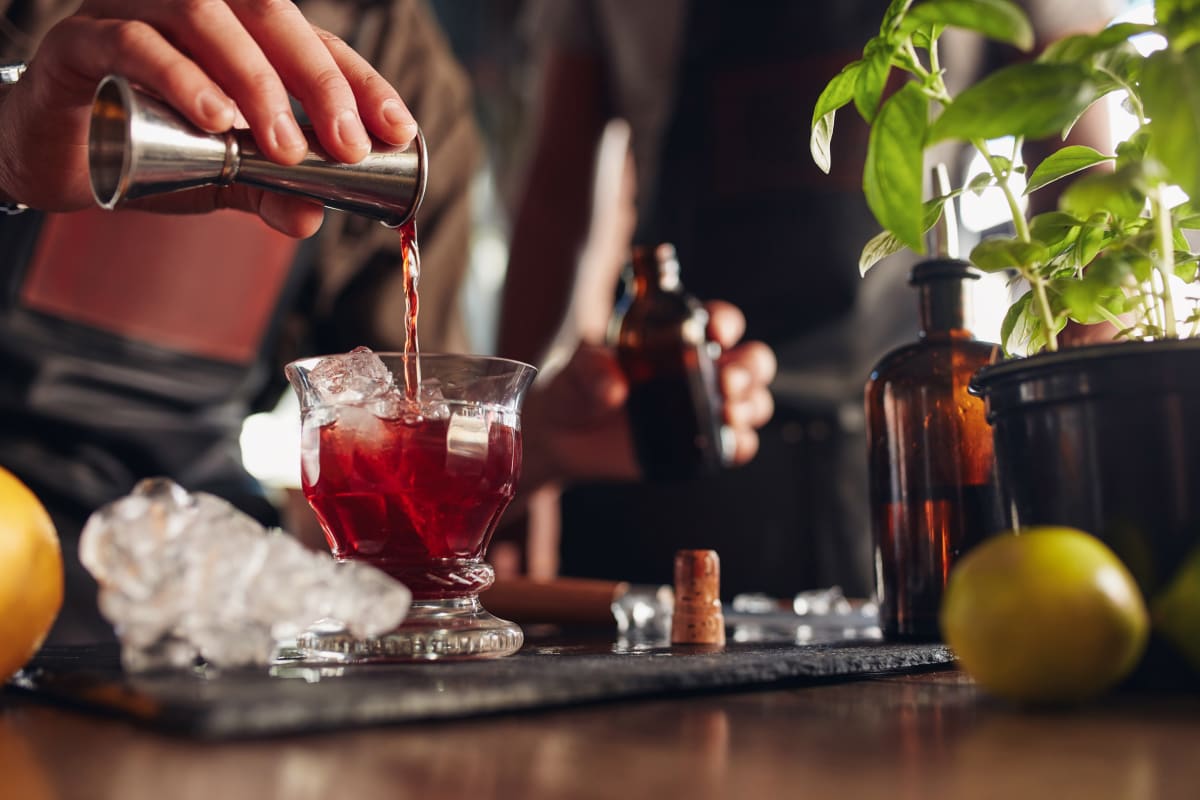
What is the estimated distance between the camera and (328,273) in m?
2.61

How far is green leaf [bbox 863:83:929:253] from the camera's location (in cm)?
78

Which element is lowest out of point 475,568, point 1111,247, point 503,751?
point 503,751

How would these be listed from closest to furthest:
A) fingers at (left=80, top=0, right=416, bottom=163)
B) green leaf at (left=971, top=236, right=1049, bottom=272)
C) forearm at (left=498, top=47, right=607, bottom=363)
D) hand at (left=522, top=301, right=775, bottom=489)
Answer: green leaf at (left=971, top=236, right=1049, bottom=272) → fingers at (left=80, top=0, right=416, bottom=163) → hand at (left=522, top=301, right=775, bottom=489) → forearm at (left=498, top=47, right=607, bottom=363)

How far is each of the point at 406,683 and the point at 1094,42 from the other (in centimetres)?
64

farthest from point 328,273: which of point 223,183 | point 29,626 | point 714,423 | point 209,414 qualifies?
point 29,626

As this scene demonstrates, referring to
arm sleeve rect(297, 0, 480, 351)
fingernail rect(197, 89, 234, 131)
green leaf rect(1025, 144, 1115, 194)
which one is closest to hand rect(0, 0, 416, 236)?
fingernail rect(197, 89, 234, 131)

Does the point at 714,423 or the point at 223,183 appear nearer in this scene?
the point at 223,183

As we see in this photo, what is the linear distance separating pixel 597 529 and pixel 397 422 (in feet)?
5.45

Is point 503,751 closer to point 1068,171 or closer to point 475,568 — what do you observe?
point 475,568

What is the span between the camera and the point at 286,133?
96 cm

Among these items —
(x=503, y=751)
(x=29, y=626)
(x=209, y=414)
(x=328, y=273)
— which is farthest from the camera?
(x=328, y=273)

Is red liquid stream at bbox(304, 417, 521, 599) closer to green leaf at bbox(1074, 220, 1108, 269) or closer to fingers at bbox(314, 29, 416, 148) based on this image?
fingers at bbox(314, 29, 416, 148)

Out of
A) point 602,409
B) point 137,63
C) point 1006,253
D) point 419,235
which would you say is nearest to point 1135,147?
point 1006,253

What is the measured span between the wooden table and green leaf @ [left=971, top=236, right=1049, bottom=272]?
0.32 meters
